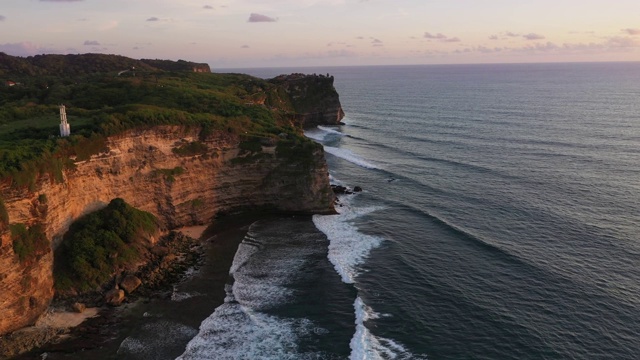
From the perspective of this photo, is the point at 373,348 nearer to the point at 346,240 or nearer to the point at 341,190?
the point at 346,240

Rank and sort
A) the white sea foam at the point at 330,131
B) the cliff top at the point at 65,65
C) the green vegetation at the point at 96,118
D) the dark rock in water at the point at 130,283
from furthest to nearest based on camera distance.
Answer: the cliff top at the point at 65,65
the white sea foam at the point at 330,131
the dark rock in water at the point at 130,283
the green vegetation at the point at 96,118

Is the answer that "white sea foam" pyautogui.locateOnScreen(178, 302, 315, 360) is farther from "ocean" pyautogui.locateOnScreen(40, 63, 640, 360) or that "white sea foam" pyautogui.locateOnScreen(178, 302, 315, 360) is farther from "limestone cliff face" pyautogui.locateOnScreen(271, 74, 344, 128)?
"limestone cliff face" pyautogui.locateOnScreen(271, 74, 344, 128)

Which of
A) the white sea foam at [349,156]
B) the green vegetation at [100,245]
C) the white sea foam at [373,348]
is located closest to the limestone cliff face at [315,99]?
the white sea foam at [349,156]

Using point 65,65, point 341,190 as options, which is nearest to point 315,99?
point 341,190

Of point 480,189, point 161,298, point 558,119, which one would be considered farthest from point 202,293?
point 558,119

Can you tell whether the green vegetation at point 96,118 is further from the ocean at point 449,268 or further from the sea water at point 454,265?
the sea water at point 454,265

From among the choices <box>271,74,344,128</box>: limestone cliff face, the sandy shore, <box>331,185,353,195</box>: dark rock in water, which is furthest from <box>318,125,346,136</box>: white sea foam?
the sandy shore
